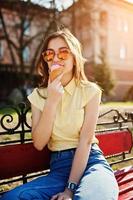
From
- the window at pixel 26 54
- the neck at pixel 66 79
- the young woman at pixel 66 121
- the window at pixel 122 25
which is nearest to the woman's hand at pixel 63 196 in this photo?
the young woman at pixel 66 121

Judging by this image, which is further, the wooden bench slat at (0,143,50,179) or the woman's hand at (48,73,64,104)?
the wooden bench slat at (0,143,50,179)

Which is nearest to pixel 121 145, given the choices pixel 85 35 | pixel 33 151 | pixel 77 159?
pixel 33 151

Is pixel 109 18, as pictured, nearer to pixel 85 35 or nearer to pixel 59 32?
pixel 85 35

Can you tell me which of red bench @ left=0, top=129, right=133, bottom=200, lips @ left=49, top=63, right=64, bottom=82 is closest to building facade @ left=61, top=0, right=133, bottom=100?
red bench @ left=0, top=129, right=133, bottom=200

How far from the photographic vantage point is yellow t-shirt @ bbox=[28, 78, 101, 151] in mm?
3152

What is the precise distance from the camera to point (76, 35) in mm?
38906

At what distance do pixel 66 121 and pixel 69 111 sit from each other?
0.27ft

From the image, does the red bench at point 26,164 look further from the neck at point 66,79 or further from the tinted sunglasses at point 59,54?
the tinted sunglasses at point 59,54

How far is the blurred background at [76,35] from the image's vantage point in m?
31.9

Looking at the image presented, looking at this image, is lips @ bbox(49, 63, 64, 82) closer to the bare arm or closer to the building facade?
the bare arm

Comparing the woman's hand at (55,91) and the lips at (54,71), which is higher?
the lips at (54,71)

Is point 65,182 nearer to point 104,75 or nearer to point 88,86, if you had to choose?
point 88,86

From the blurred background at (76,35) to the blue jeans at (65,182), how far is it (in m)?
22.7

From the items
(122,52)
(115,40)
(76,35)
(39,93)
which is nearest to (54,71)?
(39,93)
